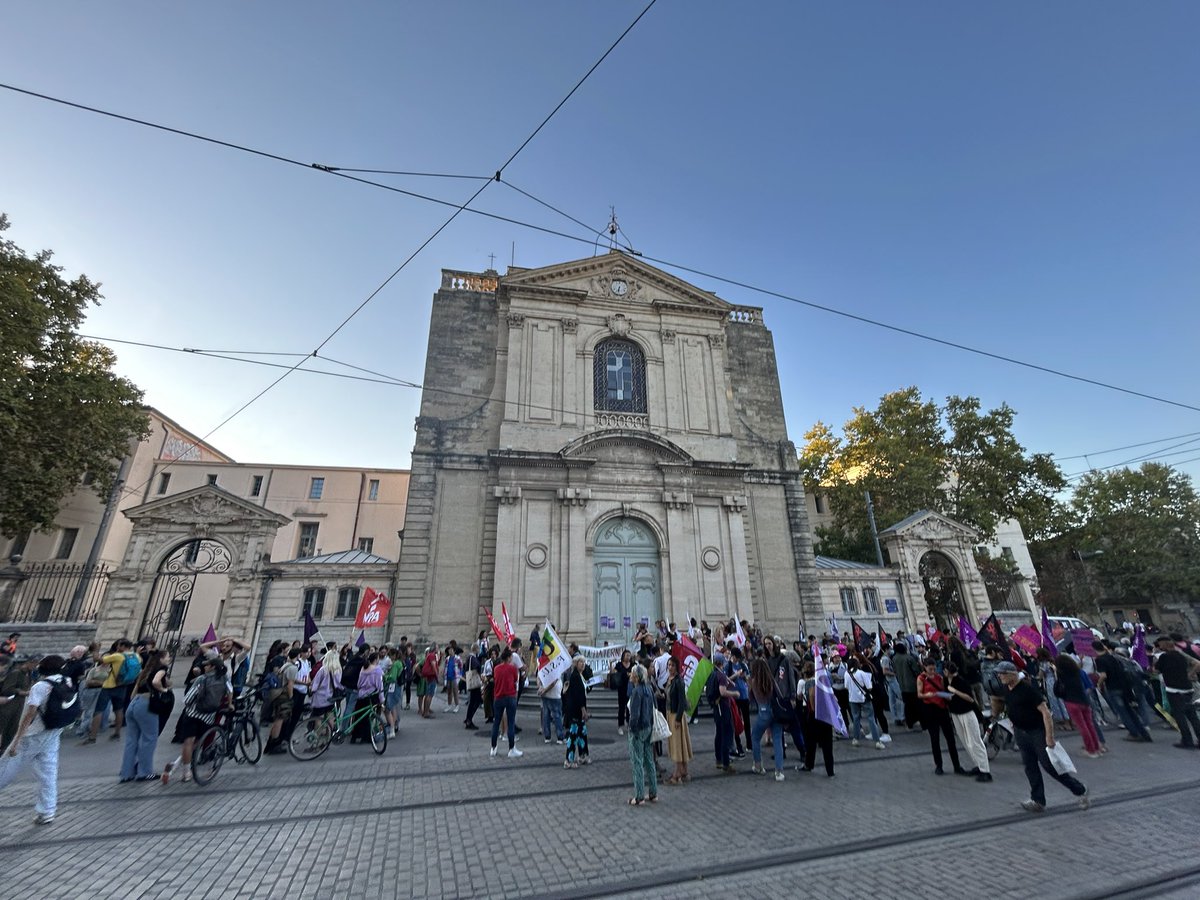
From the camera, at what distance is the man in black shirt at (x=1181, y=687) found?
9109mm

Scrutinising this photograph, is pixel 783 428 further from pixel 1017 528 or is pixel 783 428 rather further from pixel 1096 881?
pixel 1017 528

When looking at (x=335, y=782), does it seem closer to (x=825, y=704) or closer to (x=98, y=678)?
(x=98, y=678)

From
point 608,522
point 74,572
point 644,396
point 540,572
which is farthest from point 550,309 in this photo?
point 74,572

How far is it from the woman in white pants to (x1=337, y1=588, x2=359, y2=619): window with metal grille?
57.2ft

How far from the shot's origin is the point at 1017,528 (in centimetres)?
4100

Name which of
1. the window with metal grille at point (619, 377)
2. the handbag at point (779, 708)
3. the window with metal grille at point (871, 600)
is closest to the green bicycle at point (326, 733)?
the handbag at point (779, 708)

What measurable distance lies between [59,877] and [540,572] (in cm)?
1439

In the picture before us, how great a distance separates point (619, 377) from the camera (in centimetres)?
2319

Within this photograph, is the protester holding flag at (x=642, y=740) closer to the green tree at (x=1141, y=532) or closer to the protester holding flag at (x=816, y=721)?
the protester holding flag at (x=816, y=721)

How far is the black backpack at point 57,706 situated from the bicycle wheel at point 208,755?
1.79 metres

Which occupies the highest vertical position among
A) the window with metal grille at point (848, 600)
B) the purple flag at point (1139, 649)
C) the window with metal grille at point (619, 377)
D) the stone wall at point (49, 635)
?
the window with metal grille at point (619, 377)

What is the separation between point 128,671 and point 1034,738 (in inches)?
572

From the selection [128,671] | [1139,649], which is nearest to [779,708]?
[1139,649]

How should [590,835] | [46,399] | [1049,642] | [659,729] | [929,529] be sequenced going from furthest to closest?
[929,529] < [46,399] < [1049,642] < [659,729] < [590,835]
